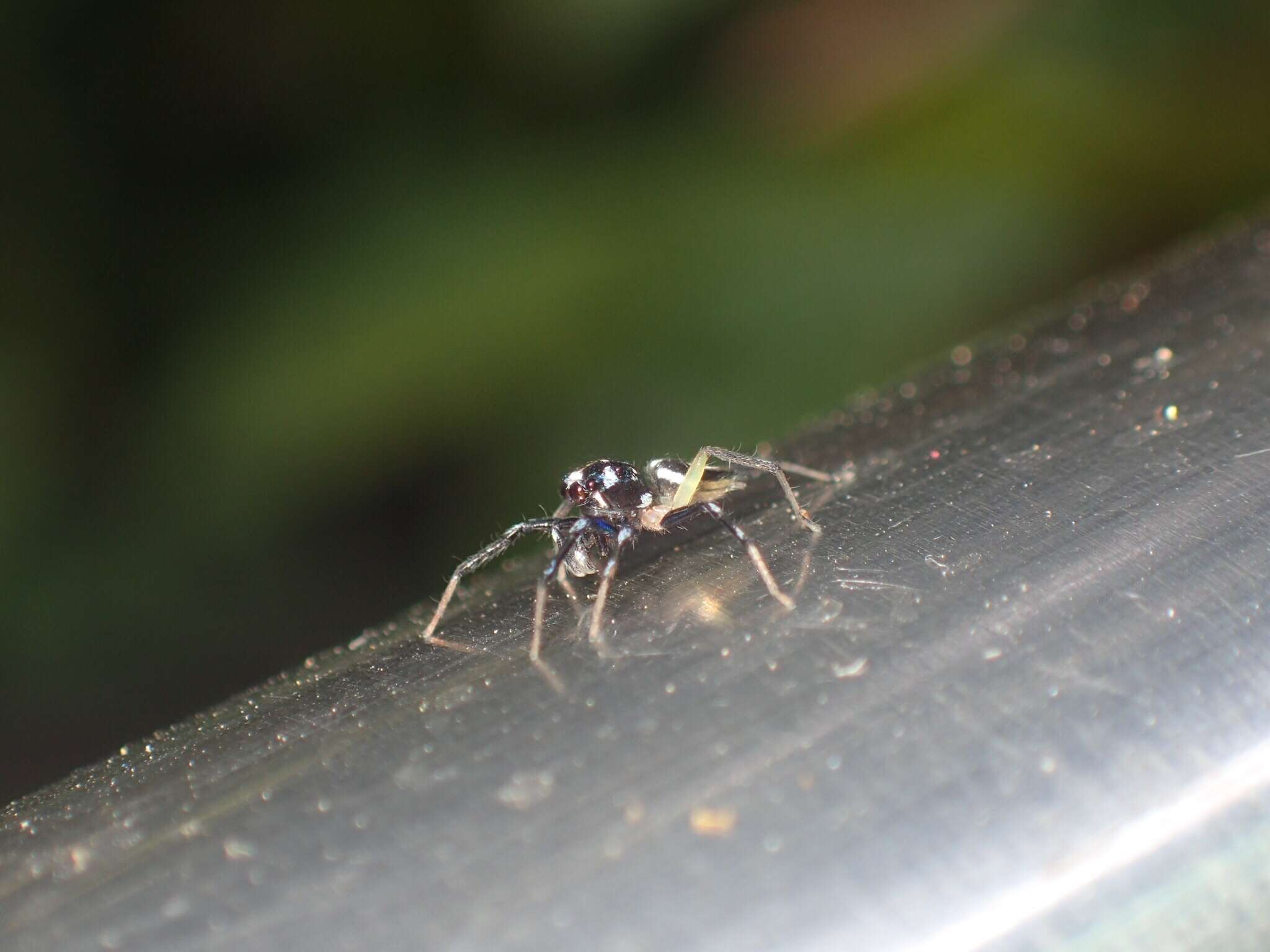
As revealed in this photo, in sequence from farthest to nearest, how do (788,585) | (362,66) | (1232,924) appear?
(362,66) → (788,585) → (1232,924)

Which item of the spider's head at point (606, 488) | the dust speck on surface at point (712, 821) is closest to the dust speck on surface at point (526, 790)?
the dust speck on surface at point (712, 821)

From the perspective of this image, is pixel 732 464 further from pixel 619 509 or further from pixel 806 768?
pixel 806 768

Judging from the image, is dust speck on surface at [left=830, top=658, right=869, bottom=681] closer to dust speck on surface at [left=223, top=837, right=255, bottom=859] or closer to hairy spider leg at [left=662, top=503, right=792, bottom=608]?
hairy spider leg at [left=662, top=503, right=792, bottom=608]

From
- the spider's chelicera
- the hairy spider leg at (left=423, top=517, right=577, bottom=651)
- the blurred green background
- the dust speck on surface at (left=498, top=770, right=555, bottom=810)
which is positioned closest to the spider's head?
the spider's chelicera

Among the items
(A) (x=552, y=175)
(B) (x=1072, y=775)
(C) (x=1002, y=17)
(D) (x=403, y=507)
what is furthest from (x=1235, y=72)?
(B) (x=1072, y=775)

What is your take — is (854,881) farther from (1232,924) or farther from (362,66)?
(362,66)

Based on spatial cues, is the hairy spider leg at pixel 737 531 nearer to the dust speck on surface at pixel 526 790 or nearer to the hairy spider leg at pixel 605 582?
the hairy spider leg at pixel 605 582
